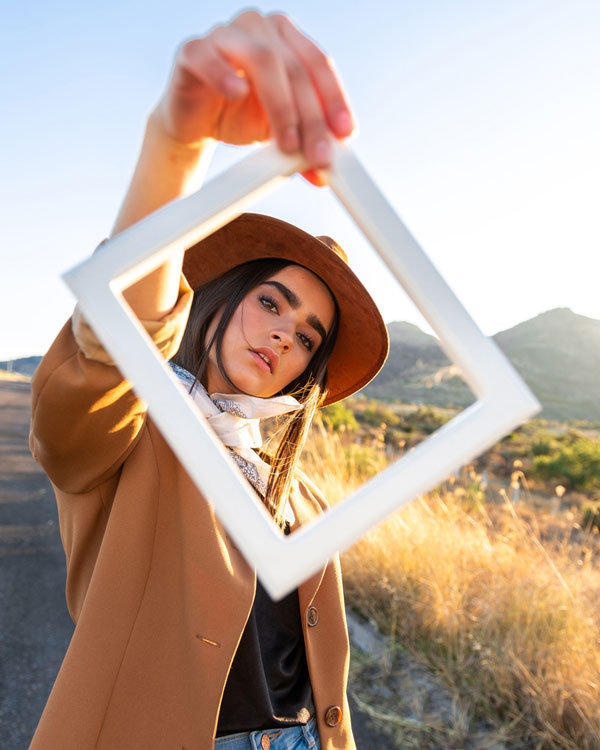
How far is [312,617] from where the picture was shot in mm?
1534

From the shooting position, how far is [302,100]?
616 millimetres

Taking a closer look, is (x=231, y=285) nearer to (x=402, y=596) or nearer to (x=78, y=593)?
(x=78, y=593)

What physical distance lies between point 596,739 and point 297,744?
1868 mm

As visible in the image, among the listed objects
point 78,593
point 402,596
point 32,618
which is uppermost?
point 78,593

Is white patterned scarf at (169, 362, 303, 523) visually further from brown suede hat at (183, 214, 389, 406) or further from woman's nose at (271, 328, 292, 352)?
brown suede hat at (183, 214, 389, 406)

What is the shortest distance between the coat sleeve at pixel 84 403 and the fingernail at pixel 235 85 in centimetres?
35

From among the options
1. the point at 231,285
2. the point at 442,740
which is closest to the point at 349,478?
the point at 442,740

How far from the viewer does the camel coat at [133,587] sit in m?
1.08

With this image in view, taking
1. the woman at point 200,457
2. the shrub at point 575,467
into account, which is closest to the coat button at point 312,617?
the woman at point 200,457

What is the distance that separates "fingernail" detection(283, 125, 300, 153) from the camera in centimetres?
60

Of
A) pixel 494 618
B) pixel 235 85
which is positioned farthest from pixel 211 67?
pixel 494 618

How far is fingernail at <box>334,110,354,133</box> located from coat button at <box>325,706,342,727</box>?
4.81 feet

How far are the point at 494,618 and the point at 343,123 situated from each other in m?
3.18

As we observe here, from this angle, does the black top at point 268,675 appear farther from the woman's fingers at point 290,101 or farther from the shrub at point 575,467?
the shrub at point 575,467
